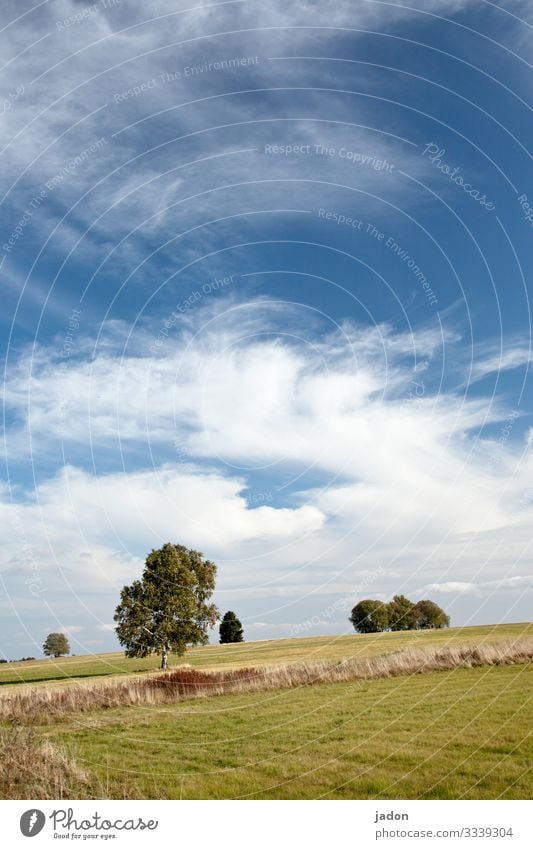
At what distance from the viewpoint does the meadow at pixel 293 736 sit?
14.3 meters

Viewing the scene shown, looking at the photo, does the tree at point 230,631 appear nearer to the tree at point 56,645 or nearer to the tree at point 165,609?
the tree at point 56,645

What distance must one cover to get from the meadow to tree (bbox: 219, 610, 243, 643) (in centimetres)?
8239

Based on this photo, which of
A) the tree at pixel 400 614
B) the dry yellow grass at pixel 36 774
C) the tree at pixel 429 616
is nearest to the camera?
the dry yellow grass at pixel 36 774

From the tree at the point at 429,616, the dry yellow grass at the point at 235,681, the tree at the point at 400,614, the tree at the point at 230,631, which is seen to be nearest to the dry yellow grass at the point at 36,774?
the dry yellow grass at the point at 235,681

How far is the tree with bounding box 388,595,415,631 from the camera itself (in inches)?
5684

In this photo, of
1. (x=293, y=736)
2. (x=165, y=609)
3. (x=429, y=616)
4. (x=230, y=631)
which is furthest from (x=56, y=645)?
(x=293, y=736)

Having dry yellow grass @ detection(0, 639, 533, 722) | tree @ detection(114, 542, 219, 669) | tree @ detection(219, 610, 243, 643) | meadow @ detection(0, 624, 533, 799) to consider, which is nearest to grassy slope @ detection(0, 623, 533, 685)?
tree @ detection(114, 542, 219, 669)

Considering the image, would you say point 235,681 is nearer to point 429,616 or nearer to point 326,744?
point 326,744

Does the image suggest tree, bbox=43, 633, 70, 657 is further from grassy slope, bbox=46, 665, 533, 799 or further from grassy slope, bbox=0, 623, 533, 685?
grassy slope, bbox=46, 665, 533, 799

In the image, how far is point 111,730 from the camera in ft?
84.2

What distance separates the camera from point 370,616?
481ft

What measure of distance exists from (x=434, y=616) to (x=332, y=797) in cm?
16185
